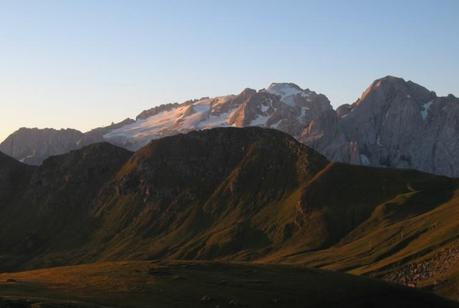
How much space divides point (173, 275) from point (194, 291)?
1704 centimetres

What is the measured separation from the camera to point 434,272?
7392 inches

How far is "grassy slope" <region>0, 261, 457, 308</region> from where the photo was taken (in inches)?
4685

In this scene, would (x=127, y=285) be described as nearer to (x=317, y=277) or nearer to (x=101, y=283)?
(x=101, y=283)

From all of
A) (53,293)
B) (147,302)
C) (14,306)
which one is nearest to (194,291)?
(147,302)

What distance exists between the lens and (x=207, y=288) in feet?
427

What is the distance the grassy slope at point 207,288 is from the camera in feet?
390

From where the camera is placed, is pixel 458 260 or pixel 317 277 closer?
pixel 317 277

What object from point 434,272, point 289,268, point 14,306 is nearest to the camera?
point 14,306

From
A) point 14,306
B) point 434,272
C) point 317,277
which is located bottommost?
point 434,272

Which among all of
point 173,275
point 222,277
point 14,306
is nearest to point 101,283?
point 173,275

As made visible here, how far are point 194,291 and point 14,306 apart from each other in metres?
35.5

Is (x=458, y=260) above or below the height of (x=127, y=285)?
below

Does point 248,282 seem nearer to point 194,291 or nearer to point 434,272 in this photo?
point 194,291

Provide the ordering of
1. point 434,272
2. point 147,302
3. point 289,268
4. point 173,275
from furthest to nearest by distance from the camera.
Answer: point 434,272 < point 289,268 < point 173,275 < point 147,302
